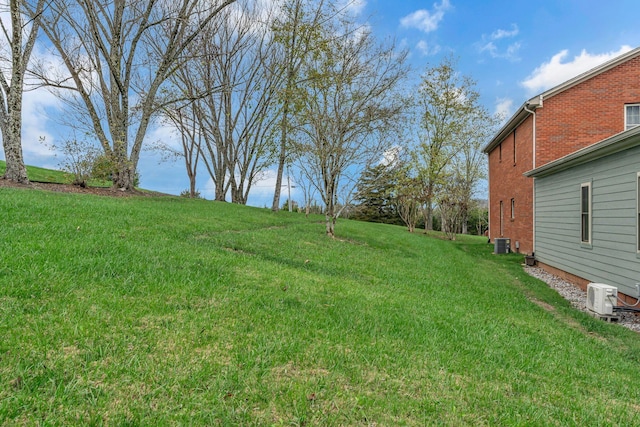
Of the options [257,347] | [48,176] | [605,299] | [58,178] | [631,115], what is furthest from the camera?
[58,178]

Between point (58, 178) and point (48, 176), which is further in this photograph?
point (58, 178)

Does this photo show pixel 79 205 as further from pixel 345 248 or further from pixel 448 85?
pixel 448 85

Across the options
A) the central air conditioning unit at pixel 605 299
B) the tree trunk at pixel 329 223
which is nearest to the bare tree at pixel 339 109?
the tree trunk at pixel 329 223

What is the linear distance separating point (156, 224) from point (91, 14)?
34.8 ft

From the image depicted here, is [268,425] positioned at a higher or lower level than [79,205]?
lower

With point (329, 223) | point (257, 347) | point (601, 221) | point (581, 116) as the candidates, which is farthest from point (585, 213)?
point (257, 347)

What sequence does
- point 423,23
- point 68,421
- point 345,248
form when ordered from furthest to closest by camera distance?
point 423,23 → point 345,248 → point 68,421

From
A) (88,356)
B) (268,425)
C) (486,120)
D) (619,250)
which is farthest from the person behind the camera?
(486,120)

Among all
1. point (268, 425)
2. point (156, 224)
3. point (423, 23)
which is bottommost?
point (268, 425)

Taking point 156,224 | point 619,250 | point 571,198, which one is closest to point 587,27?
point 571,198

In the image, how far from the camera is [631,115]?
1227cm

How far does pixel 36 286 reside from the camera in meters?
3.15

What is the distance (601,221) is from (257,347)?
27.4ft

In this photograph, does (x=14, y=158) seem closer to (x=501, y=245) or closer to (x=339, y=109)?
(x=339, y=109)
